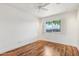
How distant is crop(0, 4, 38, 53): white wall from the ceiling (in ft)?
0.19

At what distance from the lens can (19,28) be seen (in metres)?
1.66

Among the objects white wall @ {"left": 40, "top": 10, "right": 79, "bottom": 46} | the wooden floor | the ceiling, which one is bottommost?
the wooden floor

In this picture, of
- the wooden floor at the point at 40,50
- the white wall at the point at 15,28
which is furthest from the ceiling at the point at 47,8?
the wooden floor at the point at 40,50

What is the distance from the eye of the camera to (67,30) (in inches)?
65.7

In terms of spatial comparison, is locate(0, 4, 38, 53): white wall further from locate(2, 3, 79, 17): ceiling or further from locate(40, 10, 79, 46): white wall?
locate(40, 10, 79, 46): white wall

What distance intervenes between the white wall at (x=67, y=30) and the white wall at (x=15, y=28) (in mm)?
226

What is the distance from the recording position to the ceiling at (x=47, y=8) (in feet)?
5.35

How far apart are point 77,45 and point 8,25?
3.60 ft

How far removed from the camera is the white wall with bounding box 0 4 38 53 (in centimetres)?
158

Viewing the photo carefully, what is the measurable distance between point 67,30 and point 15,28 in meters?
0.81

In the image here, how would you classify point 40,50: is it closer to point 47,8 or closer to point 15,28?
point 15,28

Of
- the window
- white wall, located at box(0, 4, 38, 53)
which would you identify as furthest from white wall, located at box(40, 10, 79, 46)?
white wall, located at box(0, 4, 38, 53)

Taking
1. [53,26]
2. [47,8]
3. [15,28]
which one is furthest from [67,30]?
[15,28]

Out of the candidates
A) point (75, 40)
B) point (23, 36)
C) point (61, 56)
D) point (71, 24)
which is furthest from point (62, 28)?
point (23, 36)
